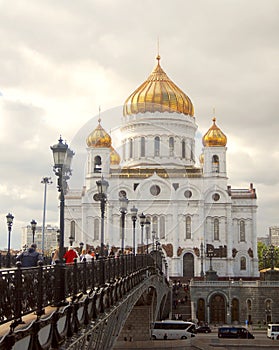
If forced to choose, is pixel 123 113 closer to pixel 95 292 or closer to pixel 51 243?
pixel 95 292

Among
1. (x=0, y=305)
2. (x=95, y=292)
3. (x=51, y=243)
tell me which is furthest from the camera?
(x=51, y=243)

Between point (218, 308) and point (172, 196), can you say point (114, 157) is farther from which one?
point (218, 308)

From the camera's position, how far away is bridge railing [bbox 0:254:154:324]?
7586 millimetres

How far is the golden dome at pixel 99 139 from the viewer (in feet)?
226

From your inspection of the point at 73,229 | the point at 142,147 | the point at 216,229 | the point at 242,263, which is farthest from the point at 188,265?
the point at 142,147

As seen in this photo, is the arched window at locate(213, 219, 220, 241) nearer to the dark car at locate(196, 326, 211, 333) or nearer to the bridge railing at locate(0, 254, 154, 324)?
the dark car at locate(196, 326, 211, 333)

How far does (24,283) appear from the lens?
26.8ft

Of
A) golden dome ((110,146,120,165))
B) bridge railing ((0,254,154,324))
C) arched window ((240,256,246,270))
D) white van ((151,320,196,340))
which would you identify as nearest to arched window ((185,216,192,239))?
arched window ((240,256,246,270))

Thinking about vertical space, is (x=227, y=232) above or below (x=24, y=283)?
above

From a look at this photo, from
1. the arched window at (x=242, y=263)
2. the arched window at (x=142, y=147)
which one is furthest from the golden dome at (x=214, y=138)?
the arched window at (x=242, y=263)

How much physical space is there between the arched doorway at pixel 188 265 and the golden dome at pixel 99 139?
15857mm

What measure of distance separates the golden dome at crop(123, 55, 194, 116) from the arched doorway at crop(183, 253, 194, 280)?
1825cm

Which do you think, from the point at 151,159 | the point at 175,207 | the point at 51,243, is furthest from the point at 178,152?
the point at 51,243

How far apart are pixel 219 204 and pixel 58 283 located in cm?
5732
